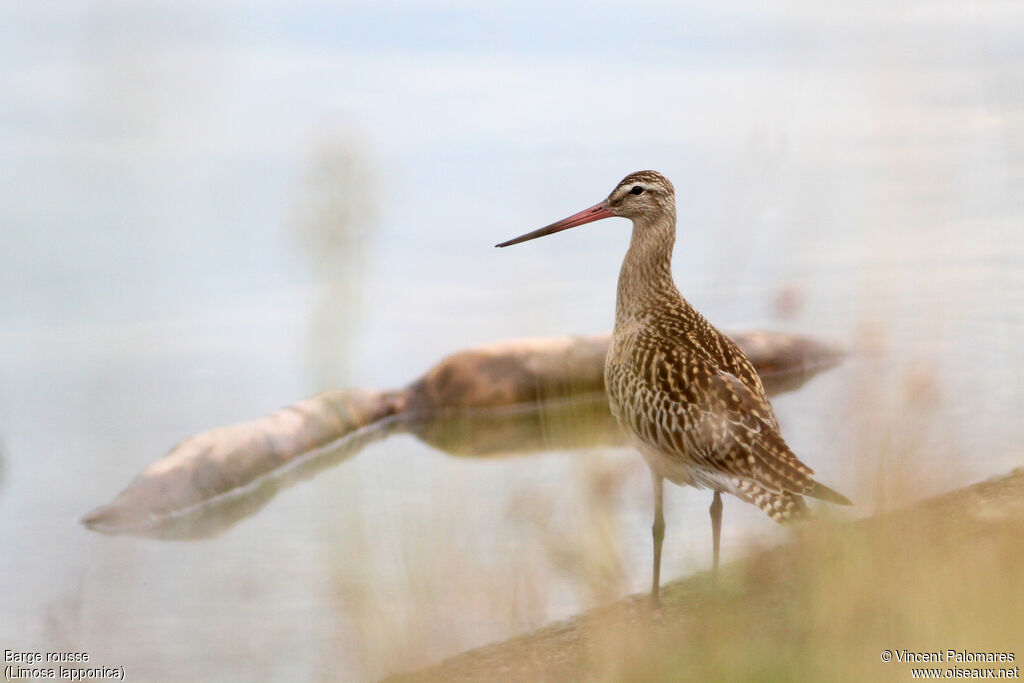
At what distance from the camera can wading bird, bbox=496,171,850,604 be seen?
14.5ft

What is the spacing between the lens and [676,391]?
4723 millimetres

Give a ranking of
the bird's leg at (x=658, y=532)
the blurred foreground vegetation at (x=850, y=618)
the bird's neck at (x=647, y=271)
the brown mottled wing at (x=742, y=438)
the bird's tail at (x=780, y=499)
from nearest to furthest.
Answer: the blurred foreground vegetation at (x=850, y=618) < the bird's tail at (x=780, y=499) < the brown mottled wing at (x=742, y=438) < the bird's leg at (x=658, y=532) < the bird's neck at (x=647, y=271)

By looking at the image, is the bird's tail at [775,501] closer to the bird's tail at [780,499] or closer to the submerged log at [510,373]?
the bird's tail at [780,499]

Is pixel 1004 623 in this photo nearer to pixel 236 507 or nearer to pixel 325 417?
pixel 236 507

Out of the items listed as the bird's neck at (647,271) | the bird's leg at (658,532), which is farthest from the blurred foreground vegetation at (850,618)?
the bird's neck at (647,271)

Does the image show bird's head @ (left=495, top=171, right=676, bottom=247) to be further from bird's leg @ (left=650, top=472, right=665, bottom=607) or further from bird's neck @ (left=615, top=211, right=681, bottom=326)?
bird's leg @ (left=650, top=472, right=665, bottom=607)

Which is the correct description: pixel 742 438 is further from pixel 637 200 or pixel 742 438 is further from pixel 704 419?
pixel 637 200

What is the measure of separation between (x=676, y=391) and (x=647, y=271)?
82 cm

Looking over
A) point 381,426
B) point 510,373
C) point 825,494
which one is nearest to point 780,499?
point 825,494

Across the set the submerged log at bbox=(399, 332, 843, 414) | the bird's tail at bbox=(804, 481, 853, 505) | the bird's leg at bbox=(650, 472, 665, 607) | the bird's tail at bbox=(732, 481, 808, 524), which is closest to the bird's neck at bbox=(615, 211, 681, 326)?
the bird's leg at bbox=(650, 472, 665, 607)

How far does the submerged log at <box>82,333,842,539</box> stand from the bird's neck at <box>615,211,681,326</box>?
62cm

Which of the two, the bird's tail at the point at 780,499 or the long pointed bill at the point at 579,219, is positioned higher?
the long pointed bill at the point at 579,219

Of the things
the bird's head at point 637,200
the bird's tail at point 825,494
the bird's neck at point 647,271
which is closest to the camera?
the bird's tail at point 825,494

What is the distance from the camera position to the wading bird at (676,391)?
4430 mm
